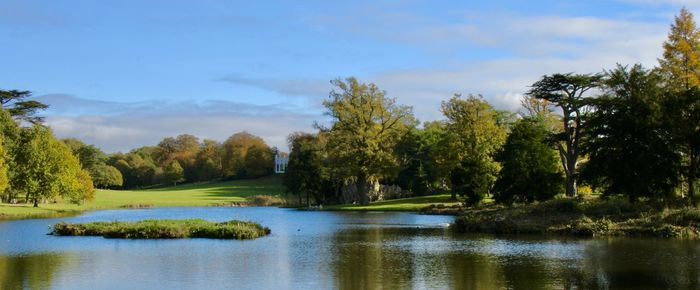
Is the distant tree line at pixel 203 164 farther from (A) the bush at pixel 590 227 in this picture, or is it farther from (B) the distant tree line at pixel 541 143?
(A) the bush at pixel 590 227

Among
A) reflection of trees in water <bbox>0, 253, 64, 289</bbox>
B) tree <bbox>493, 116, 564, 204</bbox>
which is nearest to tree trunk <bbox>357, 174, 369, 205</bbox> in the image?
tree <bbox>493, 116, 564, 204</bbox>

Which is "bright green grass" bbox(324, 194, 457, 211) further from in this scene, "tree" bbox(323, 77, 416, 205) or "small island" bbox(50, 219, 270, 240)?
"small island" bbox(50, 219, 270, 240)

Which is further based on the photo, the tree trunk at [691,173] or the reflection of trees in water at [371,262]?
the tree trunk at [691,173]

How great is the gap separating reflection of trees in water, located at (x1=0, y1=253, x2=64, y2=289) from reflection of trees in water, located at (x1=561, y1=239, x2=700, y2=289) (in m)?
17.6

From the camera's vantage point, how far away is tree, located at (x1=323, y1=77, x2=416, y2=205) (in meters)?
80.4

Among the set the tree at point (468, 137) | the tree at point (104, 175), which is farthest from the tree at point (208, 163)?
the tree at point (468, 137)

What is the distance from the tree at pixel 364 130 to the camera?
80375 mm

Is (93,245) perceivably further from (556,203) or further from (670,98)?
(670,98)

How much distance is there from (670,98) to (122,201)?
254 ft

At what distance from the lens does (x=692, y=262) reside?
88.5 feet

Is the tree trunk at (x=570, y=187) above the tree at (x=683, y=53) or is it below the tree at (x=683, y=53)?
below

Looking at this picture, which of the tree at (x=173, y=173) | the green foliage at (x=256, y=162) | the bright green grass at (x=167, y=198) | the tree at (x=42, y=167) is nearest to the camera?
the bright green grass at (x=167, y=198)

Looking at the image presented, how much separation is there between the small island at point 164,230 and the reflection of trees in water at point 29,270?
30.7 ft

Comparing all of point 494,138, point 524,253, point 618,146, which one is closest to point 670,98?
point 618,146
